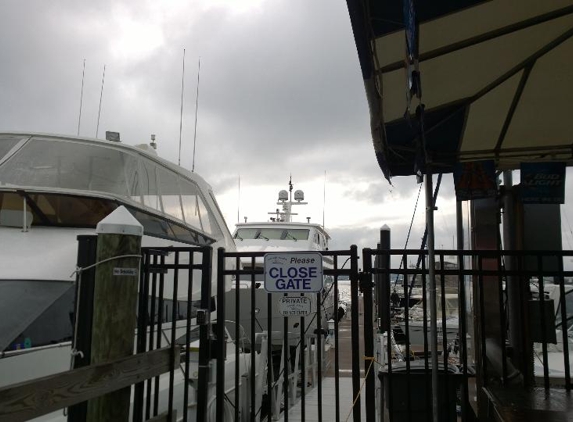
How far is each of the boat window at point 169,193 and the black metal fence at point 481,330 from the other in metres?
2.73

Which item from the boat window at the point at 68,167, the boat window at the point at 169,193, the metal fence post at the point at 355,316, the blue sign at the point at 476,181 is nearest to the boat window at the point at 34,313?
the boat window at the point at 68,167

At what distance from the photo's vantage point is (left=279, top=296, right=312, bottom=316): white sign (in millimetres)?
3787

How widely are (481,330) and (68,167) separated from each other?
4.52 metres

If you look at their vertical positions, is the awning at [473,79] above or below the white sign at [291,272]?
above

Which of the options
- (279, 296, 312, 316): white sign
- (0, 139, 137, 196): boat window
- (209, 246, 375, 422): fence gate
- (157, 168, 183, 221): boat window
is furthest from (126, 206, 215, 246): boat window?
(279, 296, 312, 316): white sign

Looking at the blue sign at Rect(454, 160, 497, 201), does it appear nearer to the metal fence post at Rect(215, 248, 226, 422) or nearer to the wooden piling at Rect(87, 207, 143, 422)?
the metal fence post at Rect(215, 248, 226, 422)

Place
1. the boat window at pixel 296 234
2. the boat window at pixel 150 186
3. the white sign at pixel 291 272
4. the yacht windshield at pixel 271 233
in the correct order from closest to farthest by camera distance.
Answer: the white sign at pixel 291 272, the boat window at pixel 150 186, the yacht windshield at pixel 271 233, the boat window at pixel 296 234

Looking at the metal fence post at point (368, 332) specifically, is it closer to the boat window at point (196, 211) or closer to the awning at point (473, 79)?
the awning at point (473, 79)

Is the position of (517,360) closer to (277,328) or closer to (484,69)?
(484,69)

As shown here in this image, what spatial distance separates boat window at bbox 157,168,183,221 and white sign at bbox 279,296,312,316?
273cm

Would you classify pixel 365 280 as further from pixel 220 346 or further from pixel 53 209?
pixel 53 209

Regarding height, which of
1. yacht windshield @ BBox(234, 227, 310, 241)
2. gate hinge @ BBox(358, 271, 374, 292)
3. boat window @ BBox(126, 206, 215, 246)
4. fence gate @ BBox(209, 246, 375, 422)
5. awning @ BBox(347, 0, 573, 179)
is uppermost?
awning @ BBox(347, 0, 573, 179)

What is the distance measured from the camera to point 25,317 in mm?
3775

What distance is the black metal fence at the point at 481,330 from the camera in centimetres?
390
